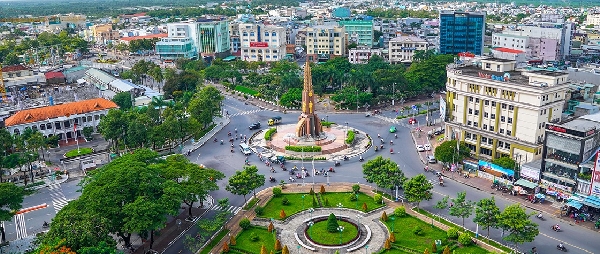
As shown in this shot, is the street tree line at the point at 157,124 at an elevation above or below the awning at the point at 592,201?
above

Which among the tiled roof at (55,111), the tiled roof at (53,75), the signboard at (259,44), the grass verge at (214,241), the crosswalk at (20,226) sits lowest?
the crosswalk at (20,226)

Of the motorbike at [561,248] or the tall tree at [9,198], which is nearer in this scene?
the motorbike at [561,248]

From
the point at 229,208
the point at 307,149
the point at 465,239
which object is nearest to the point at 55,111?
the point at 307,149

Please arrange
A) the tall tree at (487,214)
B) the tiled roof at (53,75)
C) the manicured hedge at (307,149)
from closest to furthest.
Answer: the tall tree at (487,214) < the manicured hedge at (307,149) < the tiled roof at (53,75)

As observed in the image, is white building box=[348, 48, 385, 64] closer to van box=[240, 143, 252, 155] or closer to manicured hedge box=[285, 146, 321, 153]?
manicured hedge box=[285, 146, 321, 153]

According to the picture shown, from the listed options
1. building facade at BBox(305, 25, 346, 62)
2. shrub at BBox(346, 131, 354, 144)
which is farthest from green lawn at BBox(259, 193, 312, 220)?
building facade at BBox(305, 25, 346, 62)

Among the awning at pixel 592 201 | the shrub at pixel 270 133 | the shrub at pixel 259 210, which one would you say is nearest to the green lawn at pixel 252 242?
the shrub at pixel 259 210

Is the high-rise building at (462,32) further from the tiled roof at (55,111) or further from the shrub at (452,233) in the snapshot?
the shrub at (452,233)
